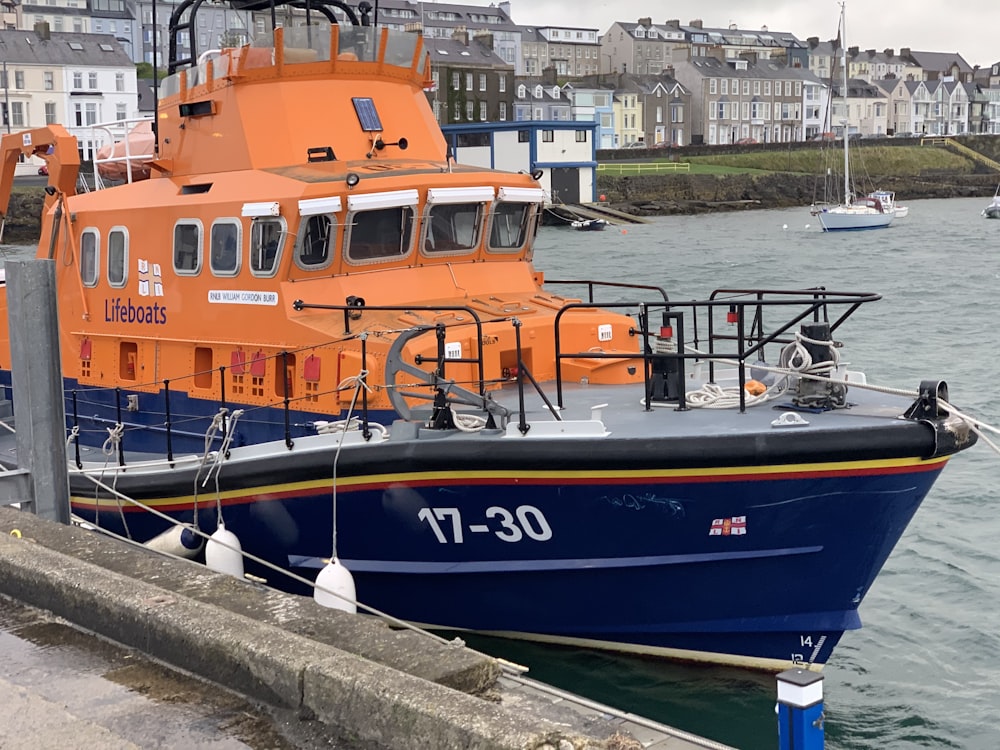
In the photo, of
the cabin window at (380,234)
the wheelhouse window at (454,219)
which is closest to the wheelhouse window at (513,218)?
the wheelhouse window at (454,219)

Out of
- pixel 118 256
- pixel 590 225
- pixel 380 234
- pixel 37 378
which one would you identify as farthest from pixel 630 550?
pixel 590 225

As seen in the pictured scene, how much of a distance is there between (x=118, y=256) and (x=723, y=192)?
64430 millimetres

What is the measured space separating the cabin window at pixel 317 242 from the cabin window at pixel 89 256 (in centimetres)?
207

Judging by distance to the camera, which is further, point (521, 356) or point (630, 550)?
point (521, 356)

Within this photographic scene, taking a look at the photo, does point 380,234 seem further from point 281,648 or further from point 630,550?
point 281,648

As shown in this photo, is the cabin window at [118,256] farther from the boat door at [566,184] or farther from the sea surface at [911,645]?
the boat door at [566,184]

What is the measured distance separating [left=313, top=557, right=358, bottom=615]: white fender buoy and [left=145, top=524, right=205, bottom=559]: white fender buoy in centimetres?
136

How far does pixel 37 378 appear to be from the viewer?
22.0 ft

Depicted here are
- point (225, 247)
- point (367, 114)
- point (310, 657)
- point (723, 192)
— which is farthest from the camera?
point (723, 192)

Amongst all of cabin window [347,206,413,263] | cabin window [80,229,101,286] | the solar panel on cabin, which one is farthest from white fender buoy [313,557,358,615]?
cabin window [80,229,101,286]

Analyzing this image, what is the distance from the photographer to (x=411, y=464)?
6.82 metres

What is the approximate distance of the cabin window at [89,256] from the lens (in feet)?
29.5

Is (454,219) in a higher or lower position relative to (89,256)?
higher

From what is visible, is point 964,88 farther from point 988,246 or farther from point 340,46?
point 340,46
